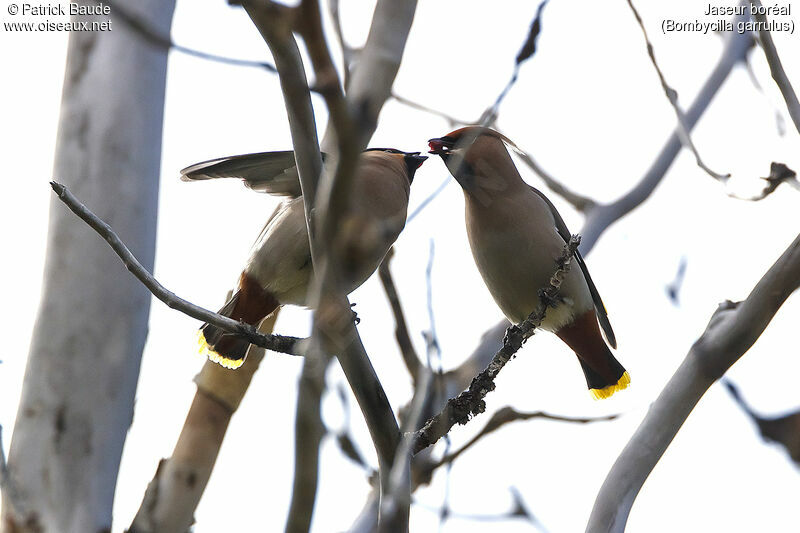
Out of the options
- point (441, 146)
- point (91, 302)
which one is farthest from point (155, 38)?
point (441, 146)

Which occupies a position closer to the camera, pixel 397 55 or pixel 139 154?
pixel 397 55

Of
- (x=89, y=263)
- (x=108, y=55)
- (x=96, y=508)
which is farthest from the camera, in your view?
(x=108, y=55)

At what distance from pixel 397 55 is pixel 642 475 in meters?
1.57

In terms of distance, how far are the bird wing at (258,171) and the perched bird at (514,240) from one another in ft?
2.28

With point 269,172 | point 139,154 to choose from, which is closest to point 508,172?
point 269,172

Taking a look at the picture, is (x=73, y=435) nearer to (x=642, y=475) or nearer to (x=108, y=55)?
(x=108, y=55)

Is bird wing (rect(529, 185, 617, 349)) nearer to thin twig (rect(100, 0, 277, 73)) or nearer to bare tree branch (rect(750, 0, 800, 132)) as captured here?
bare tree branch (rect(750, 0, 800, 132))

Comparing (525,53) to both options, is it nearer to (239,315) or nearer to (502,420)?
(502,420)

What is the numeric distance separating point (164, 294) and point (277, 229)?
1.56 metres

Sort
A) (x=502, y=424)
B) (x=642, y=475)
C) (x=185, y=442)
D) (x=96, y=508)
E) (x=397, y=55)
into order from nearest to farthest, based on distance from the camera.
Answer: (x=397, y=55)
(x=502, y=424)
(x=642, y=475)
(x=185, y=442)
(x=96, y=508)

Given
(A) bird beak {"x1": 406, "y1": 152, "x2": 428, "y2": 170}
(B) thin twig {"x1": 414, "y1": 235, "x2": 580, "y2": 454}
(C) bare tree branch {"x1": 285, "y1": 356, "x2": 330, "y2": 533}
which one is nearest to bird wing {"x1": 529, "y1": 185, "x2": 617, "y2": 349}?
(A) bird beak {"x1": 406, "y1": 152, "x2": 428, "y2": 170}

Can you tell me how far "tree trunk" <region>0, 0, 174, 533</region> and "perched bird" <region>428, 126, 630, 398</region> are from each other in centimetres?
132

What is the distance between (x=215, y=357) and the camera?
13.4 ft

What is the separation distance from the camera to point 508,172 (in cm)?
433
